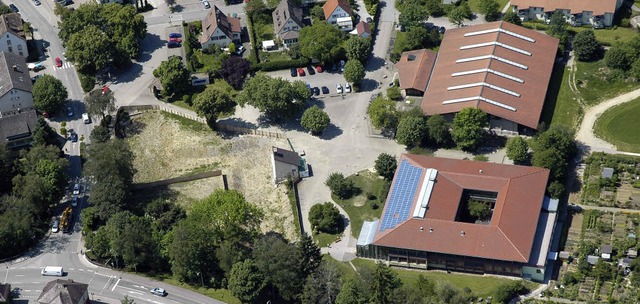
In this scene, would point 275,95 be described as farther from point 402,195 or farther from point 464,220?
point 464,220

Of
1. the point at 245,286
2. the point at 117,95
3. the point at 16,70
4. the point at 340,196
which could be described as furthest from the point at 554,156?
the point at 16,70

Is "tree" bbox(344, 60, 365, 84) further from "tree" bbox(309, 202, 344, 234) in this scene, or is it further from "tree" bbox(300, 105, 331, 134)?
"tree" bbox(309, 202, 344, 234)

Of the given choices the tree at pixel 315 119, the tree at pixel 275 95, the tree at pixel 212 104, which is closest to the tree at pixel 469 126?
the tree at pixel 315 119

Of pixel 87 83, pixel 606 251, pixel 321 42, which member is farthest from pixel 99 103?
pixel 606 251

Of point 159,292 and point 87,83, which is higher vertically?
point 87,83

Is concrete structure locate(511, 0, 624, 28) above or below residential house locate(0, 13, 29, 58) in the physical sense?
above

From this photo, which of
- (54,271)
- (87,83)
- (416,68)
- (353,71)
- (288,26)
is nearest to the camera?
(54,271)

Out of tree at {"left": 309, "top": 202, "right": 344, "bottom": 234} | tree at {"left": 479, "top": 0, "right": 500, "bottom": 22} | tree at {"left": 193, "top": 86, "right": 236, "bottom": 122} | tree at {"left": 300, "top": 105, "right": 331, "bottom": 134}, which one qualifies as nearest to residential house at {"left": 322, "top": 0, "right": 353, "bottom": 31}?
tree at {"left": 479, "top": 0, "right": 500, "bottom": 22}
